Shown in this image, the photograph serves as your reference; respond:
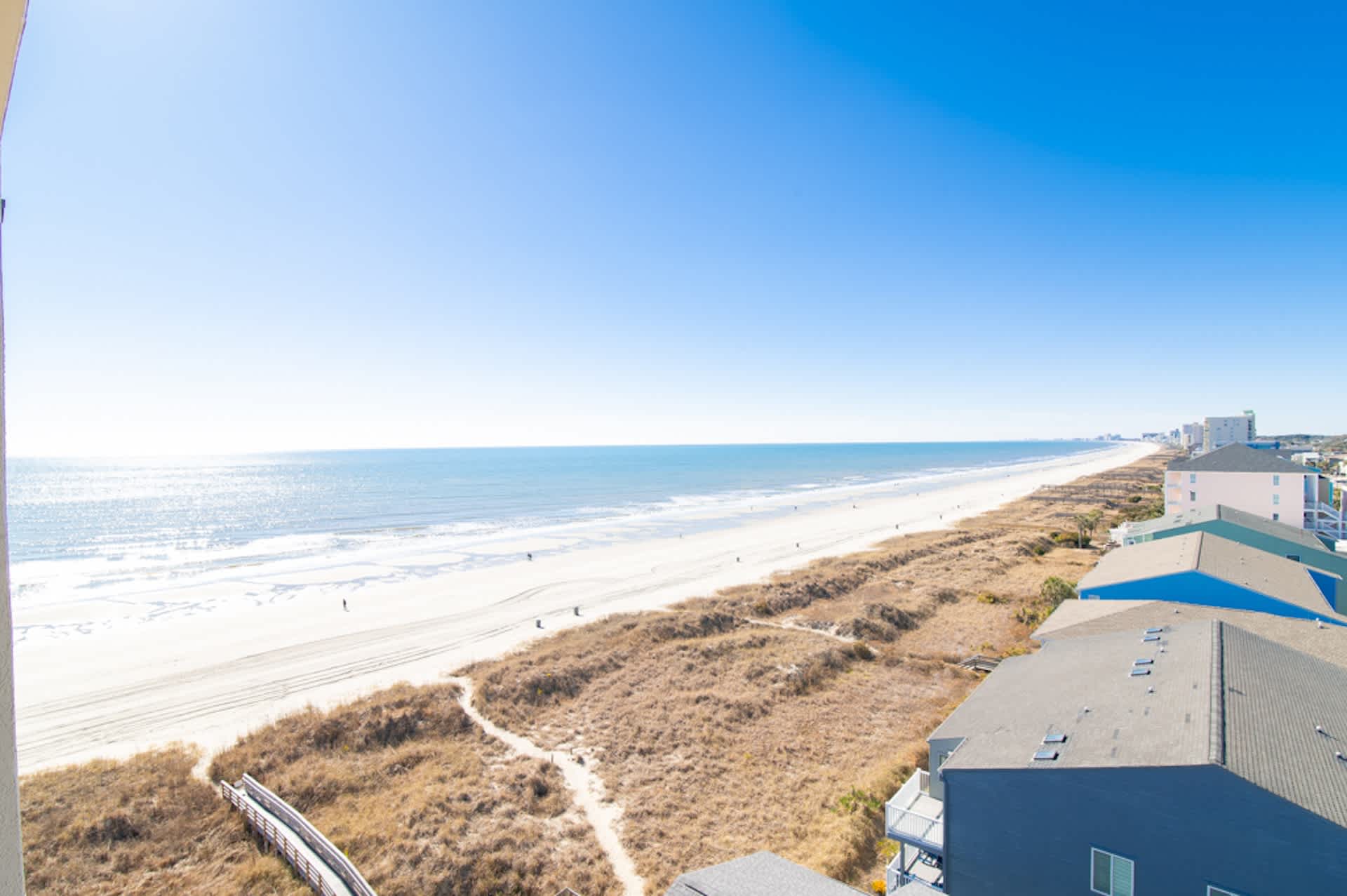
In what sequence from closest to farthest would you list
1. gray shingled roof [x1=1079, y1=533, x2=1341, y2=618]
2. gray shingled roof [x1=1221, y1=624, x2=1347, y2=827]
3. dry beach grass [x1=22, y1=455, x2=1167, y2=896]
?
gray shingled roof [x1=1221, y1=624, x2=1347, y2=827]
dry beach grass [x1=22, y1=455, x2=1167, y2=896]
gray shingled roof [x1=1079, y1=533, x2=1341, y2=618]

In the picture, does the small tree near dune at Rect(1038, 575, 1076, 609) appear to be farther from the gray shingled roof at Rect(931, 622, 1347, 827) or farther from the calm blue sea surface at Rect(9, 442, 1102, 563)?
the calm blue sea surface at Rect(9, 442, 1102, 563)

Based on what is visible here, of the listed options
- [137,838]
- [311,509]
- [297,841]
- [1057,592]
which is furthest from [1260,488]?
[311,509]

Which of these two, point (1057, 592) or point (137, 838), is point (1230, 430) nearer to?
point (1057, 592)

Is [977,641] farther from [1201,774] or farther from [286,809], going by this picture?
[286,809]

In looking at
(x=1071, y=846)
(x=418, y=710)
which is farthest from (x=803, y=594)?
(x=1071, y=846)

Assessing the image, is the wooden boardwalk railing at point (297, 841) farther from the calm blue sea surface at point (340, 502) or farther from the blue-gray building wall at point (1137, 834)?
the calm blue sea surface at point (340, 502)

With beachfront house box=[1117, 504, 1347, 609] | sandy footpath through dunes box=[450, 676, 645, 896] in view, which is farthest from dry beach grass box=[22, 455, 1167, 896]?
beachfront house box=[1117, 504, 1347, 609]
